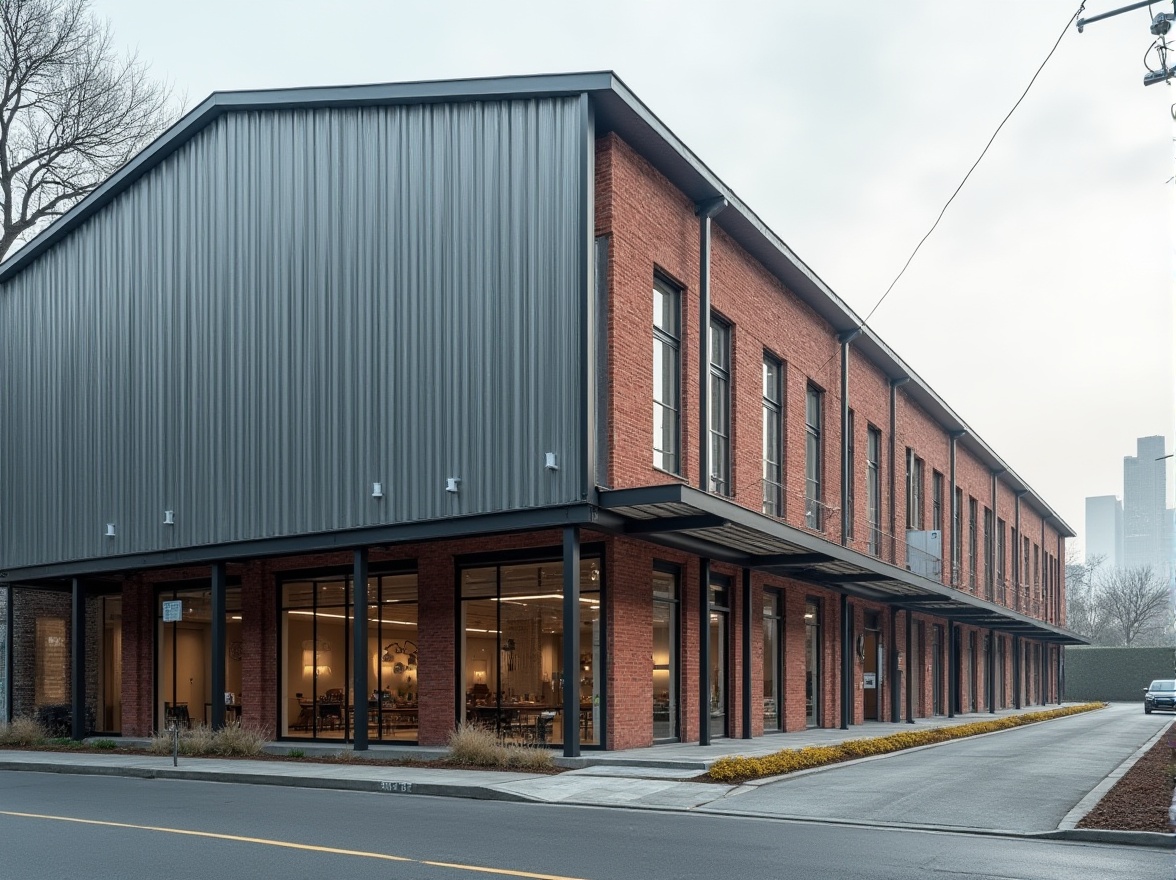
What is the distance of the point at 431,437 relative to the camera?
22.2 m

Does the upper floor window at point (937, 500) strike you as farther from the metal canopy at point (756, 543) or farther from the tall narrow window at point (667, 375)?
the tall narrow window at point (667, 375)

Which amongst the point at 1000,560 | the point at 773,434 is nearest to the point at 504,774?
the point at 773,434

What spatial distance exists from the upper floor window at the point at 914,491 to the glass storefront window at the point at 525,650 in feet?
69.1

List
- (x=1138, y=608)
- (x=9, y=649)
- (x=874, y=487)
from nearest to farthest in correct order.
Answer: (x=9, y=649), (x=874, y=487), (x=1138, y=608)

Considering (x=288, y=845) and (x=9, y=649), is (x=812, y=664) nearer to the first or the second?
(x=9, y=649)

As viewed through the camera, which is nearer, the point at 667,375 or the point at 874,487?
the point at 667,375

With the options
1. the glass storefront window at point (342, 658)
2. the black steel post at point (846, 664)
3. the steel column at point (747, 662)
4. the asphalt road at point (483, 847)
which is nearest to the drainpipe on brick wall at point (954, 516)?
the black steel post at point (846, 664)

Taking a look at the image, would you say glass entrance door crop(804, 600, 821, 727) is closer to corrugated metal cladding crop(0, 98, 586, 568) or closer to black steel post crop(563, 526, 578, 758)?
black steel post crop(563, 526, 578, 758)

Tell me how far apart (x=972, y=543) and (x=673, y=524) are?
3240 centimetres

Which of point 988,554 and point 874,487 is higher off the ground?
point 874,487

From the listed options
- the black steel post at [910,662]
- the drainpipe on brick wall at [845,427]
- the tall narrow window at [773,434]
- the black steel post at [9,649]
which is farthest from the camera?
the black steel post at [910,662]

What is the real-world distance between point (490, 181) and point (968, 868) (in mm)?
14930

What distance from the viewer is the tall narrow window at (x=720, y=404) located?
25.4 m

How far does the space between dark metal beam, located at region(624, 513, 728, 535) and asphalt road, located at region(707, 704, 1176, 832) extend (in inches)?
168
